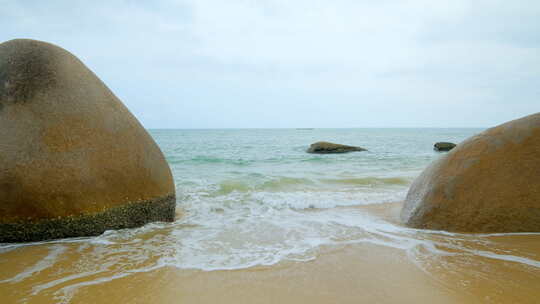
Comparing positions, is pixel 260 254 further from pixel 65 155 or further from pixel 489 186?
pixel 489 186

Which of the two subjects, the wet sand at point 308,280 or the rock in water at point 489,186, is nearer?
the wet sand at point 308,280

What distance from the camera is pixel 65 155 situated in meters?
3.14

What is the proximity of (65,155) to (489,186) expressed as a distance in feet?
13.7

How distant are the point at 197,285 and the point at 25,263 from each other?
4.86 ft

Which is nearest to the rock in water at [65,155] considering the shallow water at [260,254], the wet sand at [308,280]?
the shallow water at [260,254]

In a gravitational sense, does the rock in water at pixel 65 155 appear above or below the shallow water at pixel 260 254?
above

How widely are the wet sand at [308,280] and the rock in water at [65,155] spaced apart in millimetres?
426

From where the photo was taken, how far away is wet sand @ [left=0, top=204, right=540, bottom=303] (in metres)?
1.96

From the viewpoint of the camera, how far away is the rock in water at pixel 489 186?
319 centimetres

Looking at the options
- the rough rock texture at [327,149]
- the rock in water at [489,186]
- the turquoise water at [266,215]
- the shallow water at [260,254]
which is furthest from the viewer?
the rough rock texture at [327,149]

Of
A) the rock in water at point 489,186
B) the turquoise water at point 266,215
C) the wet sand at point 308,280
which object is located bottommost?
the turquoise water at point 266,215

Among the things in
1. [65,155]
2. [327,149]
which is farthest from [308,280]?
[327,149]

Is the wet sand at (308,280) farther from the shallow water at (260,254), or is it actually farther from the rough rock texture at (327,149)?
the rough rock texture at (327,149)

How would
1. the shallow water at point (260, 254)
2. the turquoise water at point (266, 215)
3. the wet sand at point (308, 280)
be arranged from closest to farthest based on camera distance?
the wet sand at point (308, 280) < the shallow water at point (260, 254) < the turquoise water at point (266, 215)
